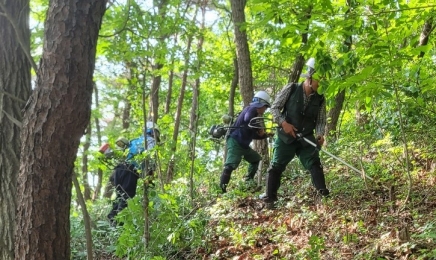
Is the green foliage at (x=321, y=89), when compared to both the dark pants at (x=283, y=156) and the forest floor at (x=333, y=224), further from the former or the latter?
the dark pants at (x=283, y=156)

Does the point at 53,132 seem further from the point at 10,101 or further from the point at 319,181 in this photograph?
the point at 319,181

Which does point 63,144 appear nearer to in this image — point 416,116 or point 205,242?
point 205,242

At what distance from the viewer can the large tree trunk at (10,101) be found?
159 inches

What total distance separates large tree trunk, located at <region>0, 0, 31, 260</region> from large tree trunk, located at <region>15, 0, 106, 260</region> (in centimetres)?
108

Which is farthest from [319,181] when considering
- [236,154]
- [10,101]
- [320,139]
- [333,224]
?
[10,101]

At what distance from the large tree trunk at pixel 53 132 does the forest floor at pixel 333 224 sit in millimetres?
1978

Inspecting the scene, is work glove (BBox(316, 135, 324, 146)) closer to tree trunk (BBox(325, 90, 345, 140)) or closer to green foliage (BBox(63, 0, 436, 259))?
green foliage (BBox(63, 0, 436, 259))

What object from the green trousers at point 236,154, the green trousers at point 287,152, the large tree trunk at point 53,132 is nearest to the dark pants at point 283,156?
the green trousers at point 287,152

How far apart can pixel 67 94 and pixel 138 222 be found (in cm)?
212

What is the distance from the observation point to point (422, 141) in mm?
5746

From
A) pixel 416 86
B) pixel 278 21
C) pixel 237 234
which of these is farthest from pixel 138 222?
pixel 416 86

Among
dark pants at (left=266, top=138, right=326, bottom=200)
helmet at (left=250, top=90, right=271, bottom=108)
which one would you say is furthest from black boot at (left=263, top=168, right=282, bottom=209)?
helmet at (left=250, top=90, right=271, bottom=108)

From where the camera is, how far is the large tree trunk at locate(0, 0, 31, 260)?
4047 mm

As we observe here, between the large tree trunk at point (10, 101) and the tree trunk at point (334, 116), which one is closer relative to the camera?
the large tree trunk at point (10, 101)
